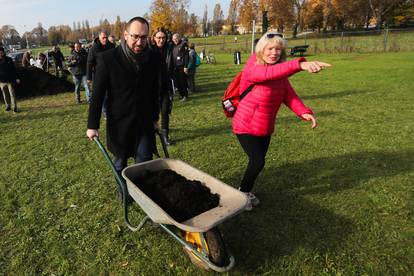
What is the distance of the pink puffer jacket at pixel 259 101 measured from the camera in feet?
9.78

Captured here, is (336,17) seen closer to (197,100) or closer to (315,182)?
(197,100)

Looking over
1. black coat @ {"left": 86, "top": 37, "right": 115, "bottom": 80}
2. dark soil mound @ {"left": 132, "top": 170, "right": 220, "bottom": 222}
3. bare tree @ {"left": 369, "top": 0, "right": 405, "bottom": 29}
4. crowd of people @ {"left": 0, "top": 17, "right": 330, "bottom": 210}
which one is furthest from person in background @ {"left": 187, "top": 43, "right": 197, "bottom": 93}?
bare tree @ {"left": 369, "top": 0, "right": 405, "bottom": 29}

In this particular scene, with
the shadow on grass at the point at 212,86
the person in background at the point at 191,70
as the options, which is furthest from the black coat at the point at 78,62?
the shadow on grass at the point at 212,86

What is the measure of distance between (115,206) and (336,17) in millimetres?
63020

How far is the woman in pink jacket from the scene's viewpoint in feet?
9.11

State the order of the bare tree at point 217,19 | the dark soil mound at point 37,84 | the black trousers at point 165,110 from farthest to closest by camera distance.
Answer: the bare tree at point 217,19, the dark soil mound at point 37,84, the black trousers at point 165,110

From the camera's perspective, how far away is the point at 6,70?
29.0 ft

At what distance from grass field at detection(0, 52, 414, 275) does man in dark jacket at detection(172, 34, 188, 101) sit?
1.87m

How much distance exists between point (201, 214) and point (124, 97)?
144 cm

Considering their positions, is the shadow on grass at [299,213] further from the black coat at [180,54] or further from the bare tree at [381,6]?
the bare tree at [381,6]

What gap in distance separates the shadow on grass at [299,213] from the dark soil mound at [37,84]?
1062cm

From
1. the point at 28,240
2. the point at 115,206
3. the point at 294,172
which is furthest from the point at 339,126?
the point at 28,240

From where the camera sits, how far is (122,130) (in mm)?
3230

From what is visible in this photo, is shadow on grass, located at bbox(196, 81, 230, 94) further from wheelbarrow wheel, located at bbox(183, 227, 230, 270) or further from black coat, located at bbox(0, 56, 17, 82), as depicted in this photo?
wheelbarrow wheel, located at bbox(183, 227, 230, 270)
